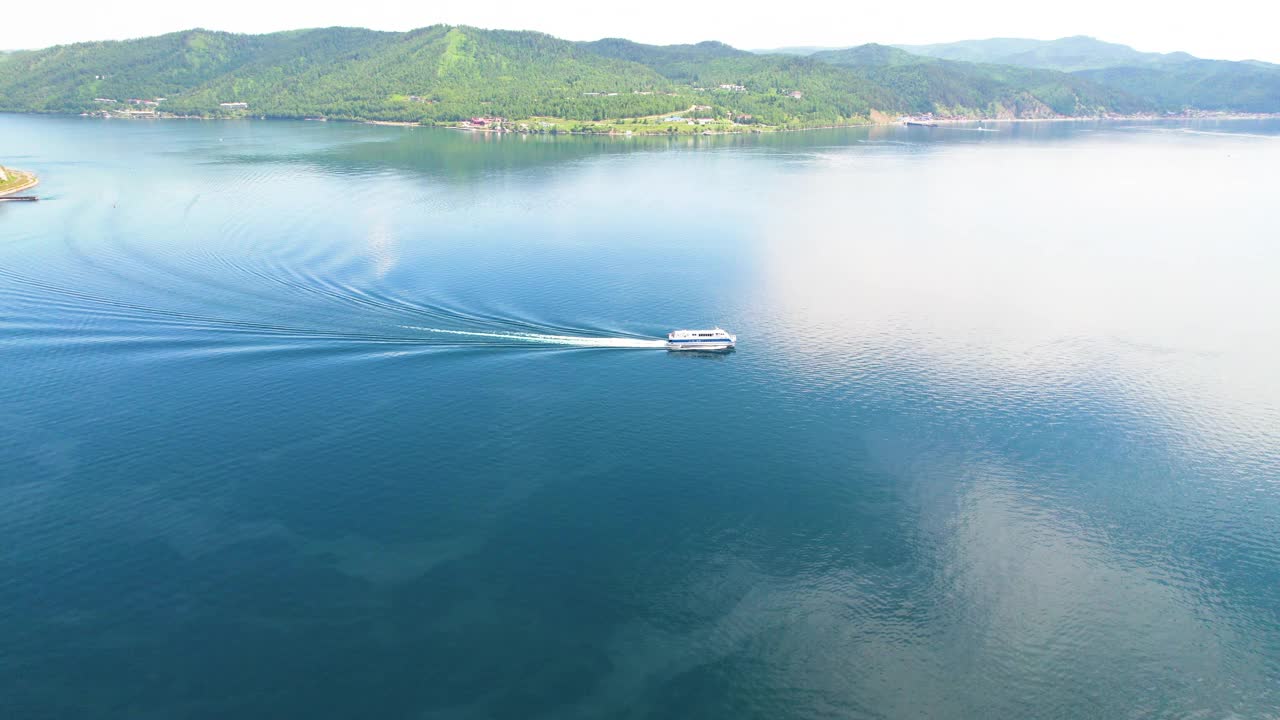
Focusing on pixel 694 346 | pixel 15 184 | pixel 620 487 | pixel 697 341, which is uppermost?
pixel 15 184

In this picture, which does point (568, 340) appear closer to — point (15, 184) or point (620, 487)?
point (620, 487)

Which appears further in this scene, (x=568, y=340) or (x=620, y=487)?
(x=568, y=340)

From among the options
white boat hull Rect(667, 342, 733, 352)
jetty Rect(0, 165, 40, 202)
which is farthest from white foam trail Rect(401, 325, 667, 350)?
jetty Rect(0, 165, 40, 202)

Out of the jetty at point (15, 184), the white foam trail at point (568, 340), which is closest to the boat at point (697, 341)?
the white foam trail at point (568, 340)

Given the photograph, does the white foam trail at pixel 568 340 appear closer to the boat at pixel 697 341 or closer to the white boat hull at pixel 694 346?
the white boat hull at pixel 694 346

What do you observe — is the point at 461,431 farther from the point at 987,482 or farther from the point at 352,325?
the point at 987,482

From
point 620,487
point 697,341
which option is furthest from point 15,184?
point 620,487
